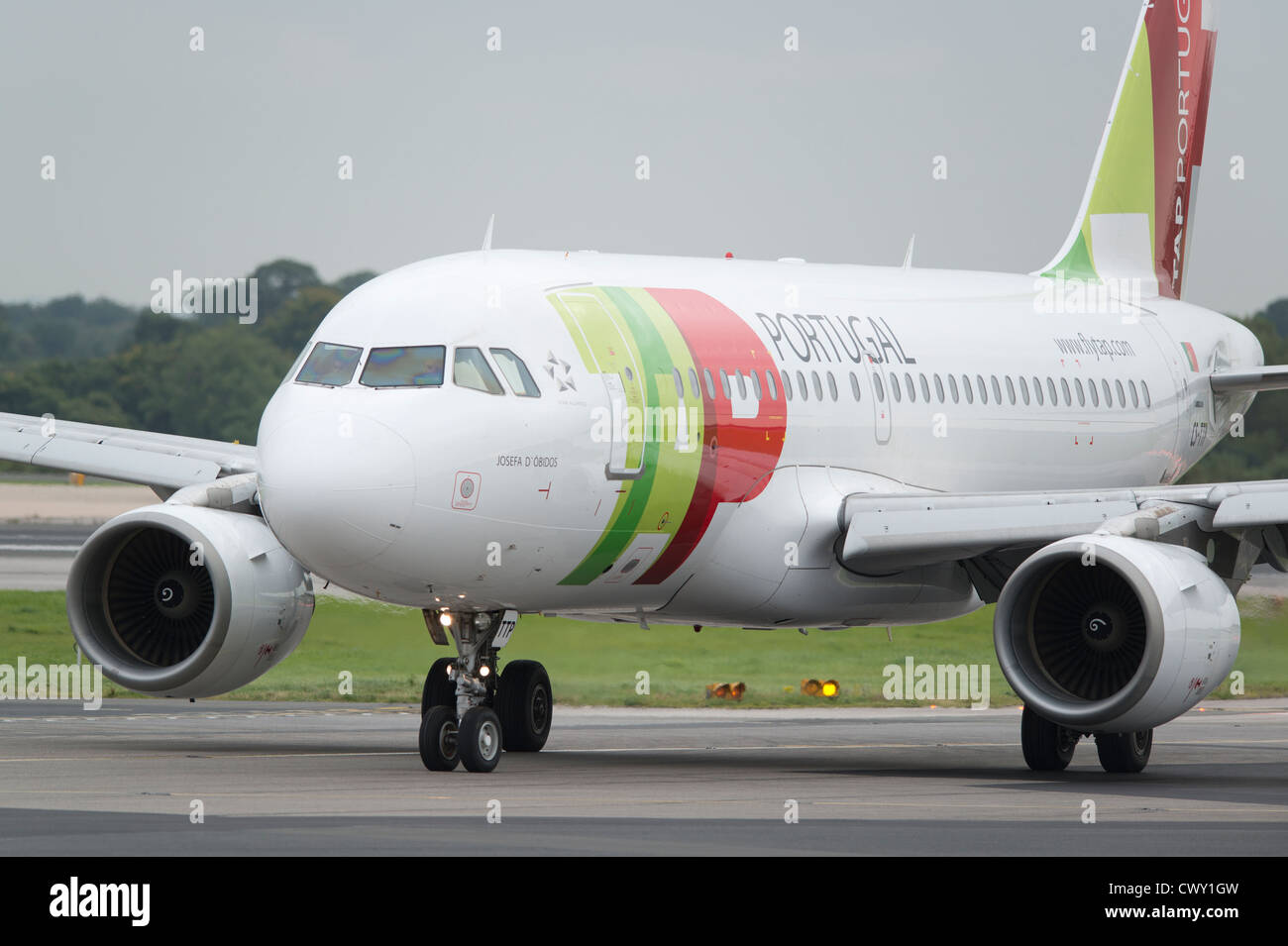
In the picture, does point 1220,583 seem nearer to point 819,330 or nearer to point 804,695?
point 819,330

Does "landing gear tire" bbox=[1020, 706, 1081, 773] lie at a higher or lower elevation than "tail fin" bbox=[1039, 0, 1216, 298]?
lower

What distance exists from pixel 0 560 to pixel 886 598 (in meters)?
26.5

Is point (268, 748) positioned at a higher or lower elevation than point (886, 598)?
lower

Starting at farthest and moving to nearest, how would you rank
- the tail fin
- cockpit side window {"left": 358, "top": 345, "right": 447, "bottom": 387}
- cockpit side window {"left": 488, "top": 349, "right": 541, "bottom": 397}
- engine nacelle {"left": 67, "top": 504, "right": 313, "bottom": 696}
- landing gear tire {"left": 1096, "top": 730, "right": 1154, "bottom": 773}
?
the tail fin
landing gear tire {"left": 1096, "top": 730, "right": 1154, "bottom": 773}
engine nacelle {"left": 67, "top": 504, "right": 313, "bottom": 696}
cockpit side window {"left": 488, "top": 349, "right": 541, "bottom": 397}
cockpit side window {"left": 358, "top": 345, "right": 447, "bottom": 387}

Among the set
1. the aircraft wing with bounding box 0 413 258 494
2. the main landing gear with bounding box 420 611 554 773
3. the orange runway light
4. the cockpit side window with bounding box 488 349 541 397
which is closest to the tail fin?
the orange runway light

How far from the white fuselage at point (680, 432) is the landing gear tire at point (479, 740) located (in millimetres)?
912

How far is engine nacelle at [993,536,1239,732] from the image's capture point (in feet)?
60.1

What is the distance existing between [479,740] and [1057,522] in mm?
5546

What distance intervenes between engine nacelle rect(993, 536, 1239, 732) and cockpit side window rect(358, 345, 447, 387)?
5.02 m

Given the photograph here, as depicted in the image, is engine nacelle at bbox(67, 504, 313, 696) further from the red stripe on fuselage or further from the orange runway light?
the orange runway light

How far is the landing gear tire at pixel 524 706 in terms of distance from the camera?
2231 centimetres

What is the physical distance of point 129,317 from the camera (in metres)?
126

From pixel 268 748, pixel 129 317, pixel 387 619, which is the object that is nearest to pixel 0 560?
pixel 387 619

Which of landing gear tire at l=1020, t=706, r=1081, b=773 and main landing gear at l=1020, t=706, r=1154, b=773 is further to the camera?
landing gear tire at l=1020, t=706, r=1081, b=773
